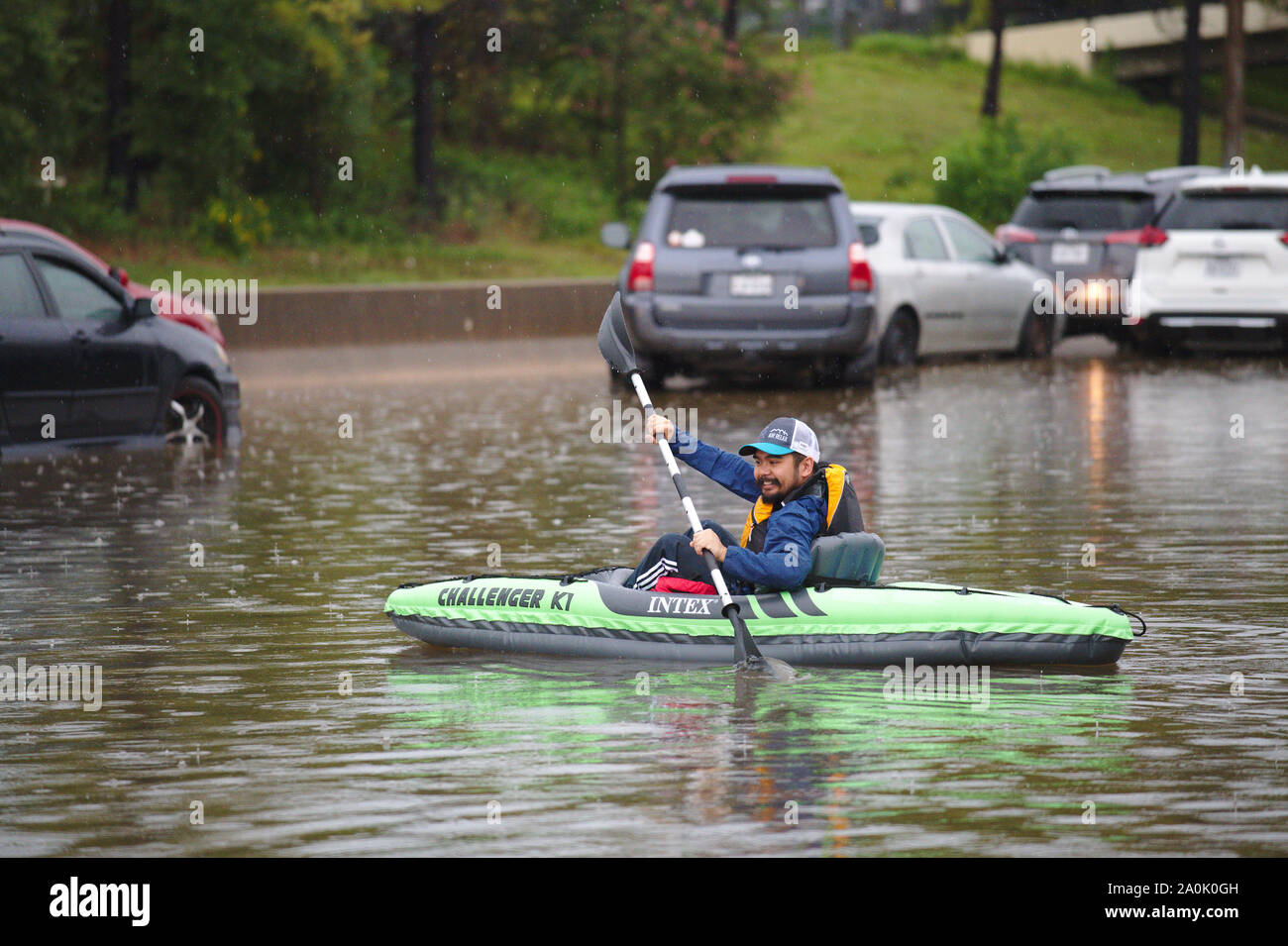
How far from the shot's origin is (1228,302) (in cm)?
2414

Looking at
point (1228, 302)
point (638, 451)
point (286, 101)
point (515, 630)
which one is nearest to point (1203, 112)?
point (286, 101)

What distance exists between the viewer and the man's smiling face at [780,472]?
9.23m

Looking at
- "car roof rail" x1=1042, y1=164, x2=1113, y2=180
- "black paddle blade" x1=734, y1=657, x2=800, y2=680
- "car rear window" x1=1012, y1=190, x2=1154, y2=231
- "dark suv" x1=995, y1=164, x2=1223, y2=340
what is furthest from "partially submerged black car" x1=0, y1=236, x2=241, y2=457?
"car roof rail" x1=1042, y1=164, x2=1113, y2=180

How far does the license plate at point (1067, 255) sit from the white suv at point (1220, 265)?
58.7 inches

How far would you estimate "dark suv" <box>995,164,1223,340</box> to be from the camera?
25.8 metres

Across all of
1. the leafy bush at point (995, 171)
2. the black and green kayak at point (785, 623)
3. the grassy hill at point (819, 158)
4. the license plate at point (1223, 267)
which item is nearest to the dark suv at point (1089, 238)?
the license plate at point (1223, 267)

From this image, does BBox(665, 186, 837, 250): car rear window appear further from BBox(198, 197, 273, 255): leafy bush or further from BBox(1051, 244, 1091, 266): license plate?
BBox(198, 197, 273, 255): leafy bush

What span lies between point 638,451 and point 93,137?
19929mm

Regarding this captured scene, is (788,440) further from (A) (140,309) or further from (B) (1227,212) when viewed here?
(B) (1227,212)

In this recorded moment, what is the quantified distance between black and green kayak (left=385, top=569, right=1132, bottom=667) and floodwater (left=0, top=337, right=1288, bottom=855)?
117mm

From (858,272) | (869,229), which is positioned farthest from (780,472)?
(869,229)

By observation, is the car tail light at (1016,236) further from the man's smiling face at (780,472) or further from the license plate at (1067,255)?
the man's smiling face at (780,472)

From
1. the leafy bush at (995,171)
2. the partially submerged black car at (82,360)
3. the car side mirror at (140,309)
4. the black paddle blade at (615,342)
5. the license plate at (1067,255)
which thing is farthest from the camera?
the leafy bush at (995,171)

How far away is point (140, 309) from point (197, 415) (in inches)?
53.2
